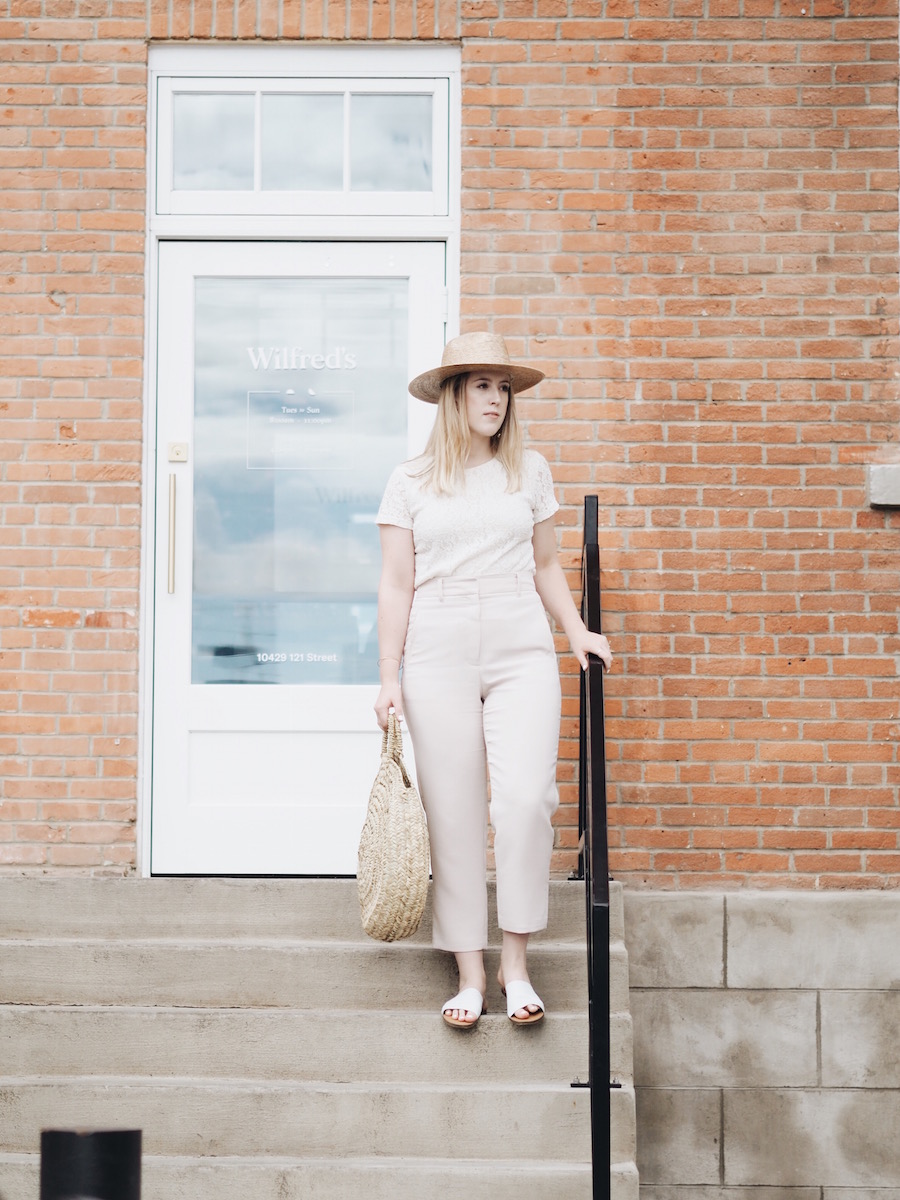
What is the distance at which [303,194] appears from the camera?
14.3 ft

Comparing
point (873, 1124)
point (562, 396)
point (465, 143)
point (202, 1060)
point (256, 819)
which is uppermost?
point (465, 143)

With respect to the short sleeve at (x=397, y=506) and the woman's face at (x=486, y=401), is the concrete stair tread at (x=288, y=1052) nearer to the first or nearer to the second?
the short sleeve at (x=397, y=506)

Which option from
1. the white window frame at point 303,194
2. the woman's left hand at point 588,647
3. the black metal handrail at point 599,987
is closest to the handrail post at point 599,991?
the black metal handrail at point 599,987

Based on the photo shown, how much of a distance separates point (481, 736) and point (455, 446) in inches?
32.7

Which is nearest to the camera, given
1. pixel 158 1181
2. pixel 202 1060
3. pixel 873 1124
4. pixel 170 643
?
pixel 158 1181

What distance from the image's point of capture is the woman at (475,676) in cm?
326

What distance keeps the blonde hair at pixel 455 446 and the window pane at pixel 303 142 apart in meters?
1.42

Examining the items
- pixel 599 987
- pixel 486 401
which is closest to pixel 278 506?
pixel 486 401

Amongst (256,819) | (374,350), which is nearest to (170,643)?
(256,819)

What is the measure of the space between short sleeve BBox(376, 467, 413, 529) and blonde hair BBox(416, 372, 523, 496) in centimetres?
6

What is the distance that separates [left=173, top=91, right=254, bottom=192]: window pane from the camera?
14.4ft

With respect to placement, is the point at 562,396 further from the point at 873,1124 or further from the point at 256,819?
the point at 873,1124

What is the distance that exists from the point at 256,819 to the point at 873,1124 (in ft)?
7.85

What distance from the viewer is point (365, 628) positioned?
4.41m
